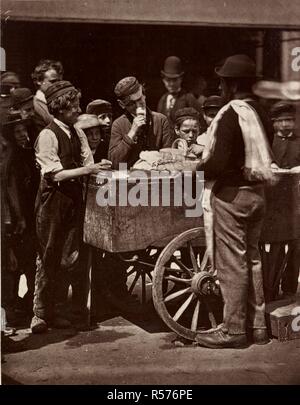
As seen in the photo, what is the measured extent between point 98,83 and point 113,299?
2.06 metres

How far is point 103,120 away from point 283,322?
209 centimetres

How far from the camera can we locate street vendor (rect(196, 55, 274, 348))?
582 centimetres

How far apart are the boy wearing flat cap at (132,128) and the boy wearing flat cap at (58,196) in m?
0.34

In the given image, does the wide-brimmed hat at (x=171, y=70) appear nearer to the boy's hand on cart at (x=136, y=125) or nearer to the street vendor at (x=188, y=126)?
the street vendor at (x=188, y=126)

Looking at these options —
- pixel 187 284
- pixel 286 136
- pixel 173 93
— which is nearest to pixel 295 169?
pixel 286 136

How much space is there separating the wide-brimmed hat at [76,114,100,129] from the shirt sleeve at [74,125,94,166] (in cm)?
9

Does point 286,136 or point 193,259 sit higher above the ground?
point 286,136

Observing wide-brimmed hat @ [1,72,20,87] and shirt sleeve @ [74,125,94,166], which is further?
shirt sleeve @ [74,125,94,166]

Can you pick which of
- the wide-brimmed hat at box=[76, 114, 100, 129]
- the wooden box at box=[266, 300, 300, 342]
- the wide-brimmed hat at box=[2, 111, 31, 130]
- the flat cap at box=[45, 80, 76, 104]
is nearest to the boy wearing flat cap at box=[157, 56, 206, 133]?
the wide-brimmed hat at box=[76, 114, 100, 129]

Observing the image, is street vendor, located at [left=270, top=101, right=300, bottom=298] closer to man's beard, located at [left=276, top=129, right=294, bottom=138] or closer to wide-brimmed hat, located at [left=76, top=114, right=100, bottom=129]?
man's beard, located at [left=276, top=129, right=294, bottom=138]

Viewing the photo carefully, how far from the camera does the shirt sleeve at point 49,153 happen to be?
237 inches

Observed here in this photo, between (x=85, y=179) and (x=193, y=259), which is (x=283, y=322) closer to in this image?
(x=193, y=259)

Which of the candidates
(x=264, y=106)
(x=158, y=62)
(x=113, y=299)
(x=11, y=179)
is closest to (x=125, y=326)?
(x=113, y=299)

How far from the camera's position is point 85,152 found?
6.24m
